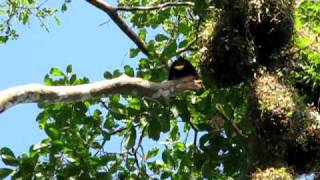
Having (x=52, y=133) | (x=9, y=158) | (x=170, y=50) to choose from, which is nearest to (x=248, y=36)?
(x=170, y=50)

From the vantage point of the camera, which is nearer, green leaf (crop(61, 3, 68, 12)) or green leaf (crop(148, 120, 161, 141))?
green leaf (crop(148, 120, 161, 141))

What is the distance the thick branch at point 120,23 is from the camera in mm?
6613

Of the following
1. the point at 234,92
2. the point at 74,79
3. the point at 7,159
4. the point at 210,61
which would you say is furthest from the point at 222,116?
the point at 7,159

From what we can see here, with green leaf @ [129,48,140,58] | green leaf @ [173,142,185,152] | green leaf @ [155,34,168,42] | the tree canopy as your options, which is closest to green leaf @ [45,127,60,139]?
the tree canopy

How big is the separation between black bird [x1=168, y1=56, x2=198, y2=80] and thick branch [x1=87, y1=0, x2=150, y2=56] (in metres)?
0.53

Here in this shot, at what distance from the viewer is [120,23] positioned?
263 inches

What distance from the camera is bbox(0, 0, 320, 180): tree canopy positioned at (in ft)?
17.0

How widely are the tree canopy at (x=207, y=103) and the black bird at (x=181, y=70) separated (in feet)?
0.36

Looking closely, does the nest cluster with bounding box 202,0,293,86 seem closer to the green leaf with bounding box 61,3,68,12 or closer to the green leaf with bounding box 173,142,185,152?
the green leaf with bounding box 173,142,185,152

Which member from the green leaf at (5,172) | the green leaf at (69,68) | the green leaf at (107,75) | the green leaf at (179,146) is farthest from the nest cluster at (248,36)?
the green leaf at (5,172)

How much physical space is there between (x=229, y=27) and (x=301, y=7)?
34.7 inches

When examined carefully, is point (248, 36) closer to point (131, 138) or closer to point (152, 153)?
point (131, 138)

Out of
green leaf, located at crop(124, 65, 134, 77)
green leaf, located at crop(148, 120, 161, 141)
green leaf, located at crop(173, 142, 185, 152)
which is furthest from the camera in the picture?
green leaf, located at crop(173, 142, 185, 152)

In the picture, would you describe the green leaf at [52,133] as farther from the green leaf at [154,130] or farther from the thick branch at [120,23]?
the thick branch at [120,23]
